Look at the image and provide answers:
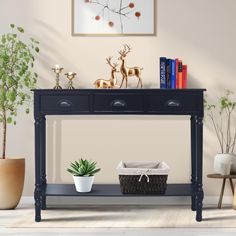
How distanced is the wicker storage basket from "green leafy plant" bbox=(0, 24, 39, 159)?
1.04 metres

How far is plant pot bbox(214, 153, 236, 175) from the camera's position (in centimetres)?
521

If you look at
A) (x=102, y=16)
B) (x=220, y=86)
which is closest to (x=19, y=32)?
(x=102, y=16)

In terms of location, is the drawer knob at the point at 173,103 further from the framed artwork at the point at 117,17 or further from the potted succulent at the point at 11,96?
the potted succulent at the point at 11,96

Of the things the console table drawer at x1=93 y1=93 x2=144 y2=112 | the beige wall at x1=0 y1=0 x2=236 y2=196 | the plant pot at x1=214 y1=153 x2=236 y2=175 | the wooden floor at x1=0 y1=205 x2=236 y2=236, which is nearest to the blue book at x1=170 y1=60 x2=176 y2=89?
the beige wall at x1=0 y1=0 x2=236 y2=196

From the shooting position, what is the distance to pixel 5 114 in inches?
208

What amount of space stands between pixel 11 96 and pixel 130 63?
1.01 metres

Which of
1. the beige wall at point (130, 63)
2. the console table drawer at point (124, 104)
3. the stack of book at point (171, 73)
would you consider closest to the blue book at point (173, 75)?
the stack of book at point (171, 73)

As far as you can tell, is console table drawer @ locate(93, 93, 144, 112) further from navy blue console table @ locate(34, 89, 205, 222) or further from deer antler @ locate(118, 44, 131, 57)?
deer antler @ locate(118, 44, 131, 57)

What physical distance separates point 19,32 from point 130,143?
1278mm

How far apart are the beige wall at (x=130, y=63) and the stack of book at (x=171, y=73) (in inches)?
11.3

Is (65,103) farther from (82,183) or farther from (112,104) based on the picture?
(82,183)

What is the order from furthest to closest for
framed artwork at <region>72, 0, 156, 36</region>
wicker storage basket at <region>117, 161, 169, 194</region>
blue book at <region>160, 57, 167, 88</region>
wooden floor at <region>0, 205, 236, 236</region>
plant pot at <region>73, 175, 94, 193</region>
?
→ framed artwork at <region>72, 0, 156, 36</region>
blue book at <region>160, 57, 167, 88</region>
plant pot at <region>73, 175, 94, 193</region>
wicker storage basket at <region>117, 161, 169, 194</region>
wooden floor at <region>0, 205, 236, 236</region>

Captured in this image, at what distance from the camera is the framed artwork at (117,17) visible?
5430 millimetres

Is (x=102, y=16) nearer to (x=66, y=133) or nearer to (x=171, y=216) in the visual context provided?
(x=66, y=133)
